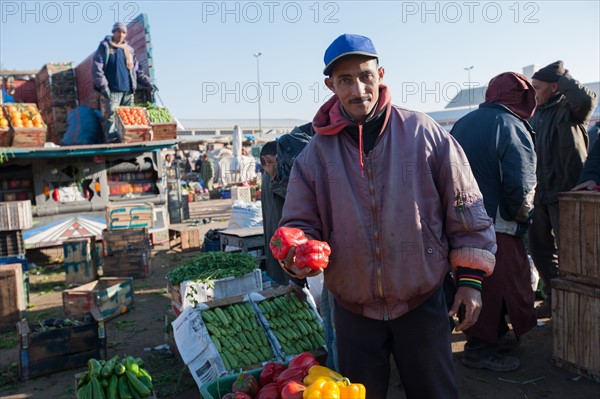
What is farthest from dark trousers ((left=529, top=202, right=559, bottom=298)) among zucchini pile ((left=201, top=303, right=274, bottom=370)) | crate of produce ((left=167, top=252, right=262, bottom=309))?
zucchini pile ((left=201, top=303, right=274, bottom=370))

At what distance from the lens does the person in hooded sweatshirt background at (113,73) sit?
1012cm

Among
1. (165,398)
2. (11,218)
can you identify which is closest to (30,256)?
(11,218)

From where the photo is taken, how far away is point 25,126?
352 inches

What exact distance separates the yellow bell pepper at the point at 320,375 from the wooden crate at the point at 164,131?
28.5 ft

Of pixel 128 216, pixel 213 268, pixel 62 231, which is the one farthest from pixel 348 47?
pixel 62 231

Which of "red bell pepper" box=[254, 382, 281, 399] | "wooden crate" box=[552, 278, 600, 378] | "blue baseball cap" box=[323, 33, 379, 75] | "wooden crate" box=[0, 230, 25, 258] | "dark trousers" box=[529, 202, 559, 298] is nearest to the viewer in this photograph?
"blue baseball cap" box=[323, 33, 379, 75]

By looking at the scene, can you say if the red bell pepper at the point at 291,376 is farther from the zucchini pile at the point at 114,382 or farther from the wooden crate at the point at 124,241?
the wooden crate at the point at 124,241

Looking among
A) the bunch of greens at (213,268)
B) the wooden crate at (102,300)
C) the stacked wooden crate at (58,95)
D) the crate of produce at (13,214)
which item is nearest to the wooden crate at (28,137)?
the crate of produce at (13,214)

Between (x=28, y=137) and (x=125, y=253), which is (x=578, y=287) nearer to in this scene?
(x=125, y=253)

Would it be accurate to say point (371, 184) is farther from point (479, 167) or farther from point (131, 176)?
point (131, 176)

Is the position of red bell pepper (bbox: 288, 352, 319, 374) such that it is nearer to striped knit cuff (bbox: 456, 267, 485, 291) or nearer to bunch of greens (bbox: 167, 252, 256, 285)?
striped knit cuff (bbox: 456, 267, 485, 291)

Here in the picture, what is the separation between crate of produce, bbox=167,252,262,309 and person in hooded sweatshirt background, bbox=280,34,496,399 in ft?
8.89

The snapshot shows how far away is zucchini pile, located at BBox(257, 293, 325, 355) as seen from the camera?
4195 mm

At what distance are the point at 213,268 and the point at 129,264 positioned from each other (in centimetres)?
428
